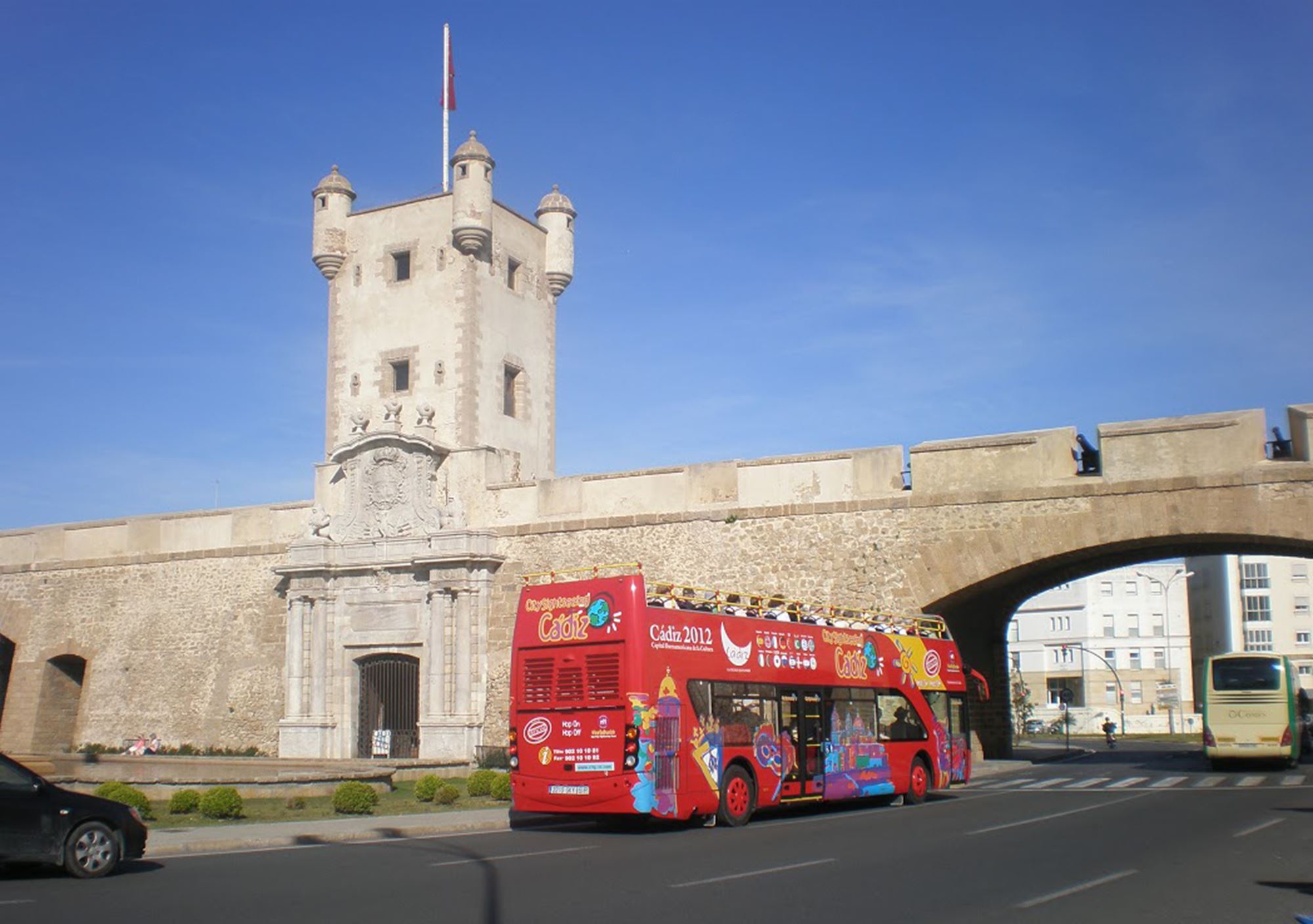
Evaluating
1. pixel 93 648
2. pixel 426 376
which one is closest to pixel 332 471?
pixel 426 376

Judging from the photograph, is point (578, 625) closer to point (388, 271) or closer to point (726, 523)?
point (726, 523)

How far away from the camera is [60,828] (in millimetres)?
10922

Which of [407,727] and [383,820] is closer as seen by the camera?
[383,820]

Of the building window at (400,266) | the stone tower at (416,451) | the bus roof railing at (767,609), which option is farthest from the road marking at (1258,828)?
the building window at (400,266)

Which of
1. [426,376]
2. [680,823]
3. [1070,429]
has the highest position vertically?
[426,376]

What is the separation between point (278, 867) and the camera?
1186 centimetres

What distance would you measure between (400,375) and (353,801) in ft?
51.7

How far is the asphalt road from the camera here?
8969 millimetres

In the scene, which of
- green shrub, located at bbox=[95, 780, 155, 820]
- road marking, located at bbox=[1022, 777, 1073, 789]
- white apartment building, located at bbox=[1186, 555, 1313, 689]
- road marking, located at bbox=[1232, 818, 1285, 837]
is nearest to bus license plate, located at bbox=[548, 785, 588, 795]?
green shrub, located at bbox=[95, 780, 155, 820]

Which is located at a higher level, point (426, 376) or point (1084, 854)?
point (426, 376)

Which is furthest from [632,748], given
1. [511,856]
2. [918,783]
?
[918,783]

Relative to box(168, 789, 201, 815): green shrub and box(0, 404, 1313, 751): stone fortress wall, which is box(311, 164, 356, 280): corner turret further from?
box(168, 789, 201, 815): green shrub

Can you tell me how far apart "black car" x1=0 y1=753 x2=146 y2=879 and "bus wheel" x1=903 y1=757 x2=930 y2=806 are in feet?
38.4

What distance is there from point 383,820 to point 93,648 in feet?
64.4
